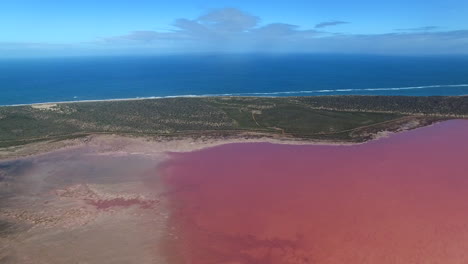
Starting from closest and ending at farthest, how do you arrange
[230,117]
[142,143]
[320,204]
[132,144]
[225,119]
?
[320,204] < [132,144] < [142,143] < [225,119] < [230,117]

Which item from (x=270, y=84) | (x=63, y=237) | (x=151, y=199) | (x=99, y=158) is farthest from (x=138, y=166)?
(x=270, y=84)

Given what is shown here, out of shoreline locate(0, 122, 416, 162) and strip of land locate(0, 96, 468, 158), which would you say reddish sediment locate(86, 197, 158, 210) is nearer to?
shoreline locate(0, 122, 416, 162)

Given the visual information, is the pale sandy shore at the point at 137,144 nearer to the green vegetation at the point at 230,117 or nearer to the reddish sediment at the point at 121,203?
the green vegetation at the point at 230,117

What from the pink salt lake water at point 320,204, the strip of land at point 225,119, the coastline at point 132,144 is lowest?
the pink salt lake water at point 320,204

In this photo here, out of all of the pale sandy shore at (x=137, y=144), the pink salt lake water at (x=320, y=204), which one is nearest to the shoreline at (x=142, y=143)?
the pale sandy shore at (x=137, y=144)

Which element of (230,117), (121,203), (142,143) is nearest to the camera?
(121,203)

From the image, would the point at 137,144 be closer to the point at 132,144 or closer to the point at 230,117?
the point at 132,144

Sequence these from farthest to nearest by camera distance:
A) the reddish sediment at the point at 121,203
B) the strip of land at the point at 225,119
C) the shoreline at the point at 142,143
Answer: the strip of land at the point at 225,119
the shoreline at the point at 142,143
the reddish sediment at the point at 121,203

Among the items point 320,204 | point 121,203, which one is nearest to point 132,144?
point 121,203
